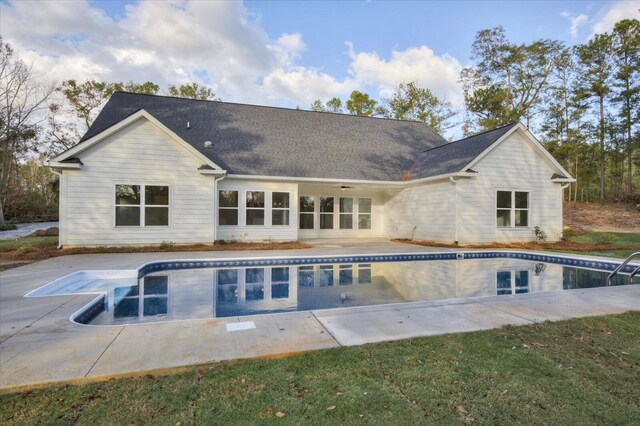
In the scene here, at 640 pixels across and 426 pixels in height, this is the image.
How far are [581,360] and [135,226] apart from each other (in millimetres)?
12487

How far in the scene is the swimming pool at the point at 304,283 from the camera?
5.96m

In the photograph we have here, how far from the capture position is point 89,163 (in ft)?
38.3

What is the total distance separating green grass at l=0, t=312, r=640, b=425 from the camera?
7.76 ft

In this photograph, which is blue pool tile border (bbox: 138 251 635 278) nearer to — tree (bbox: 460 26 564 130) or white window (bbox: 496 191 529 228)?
white window (bbox: 496 191 529 228)

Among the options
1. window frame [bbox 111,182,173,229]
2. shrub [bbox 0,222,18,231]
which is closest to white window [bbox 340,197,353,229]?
window frame [bbox 111,182,173,229]

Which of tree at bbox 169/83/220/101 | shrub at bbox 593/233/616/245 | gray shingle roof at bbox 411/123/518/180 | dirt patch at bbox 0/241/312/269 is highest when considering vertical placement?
tree at bbox 169/83/220/101

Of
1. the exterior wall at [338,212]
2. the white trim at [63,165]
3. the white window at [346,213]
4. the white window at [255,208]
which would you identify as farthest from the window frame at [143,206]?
the white window at [346,213]

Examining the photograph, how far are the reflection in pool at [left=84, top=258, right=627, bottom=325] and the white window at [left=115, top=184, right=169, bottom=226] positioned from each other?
3.99 metres

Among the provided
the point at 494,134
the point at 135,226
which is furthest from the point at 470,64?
the point at 135,226

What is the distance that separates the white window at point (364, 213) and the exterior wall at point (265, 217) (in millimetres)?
4526

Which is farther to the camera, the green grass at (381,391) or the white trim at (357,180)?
the white trim at (357,180)

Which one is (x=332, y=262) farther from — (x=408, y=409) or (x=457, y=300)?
(x=408, y=409)

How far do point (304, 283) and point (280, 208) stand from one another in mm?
6798

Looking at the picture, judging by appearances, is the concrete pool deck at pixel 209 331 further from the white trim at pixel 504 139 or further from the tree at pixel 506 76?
the tree at pixel 506 76
